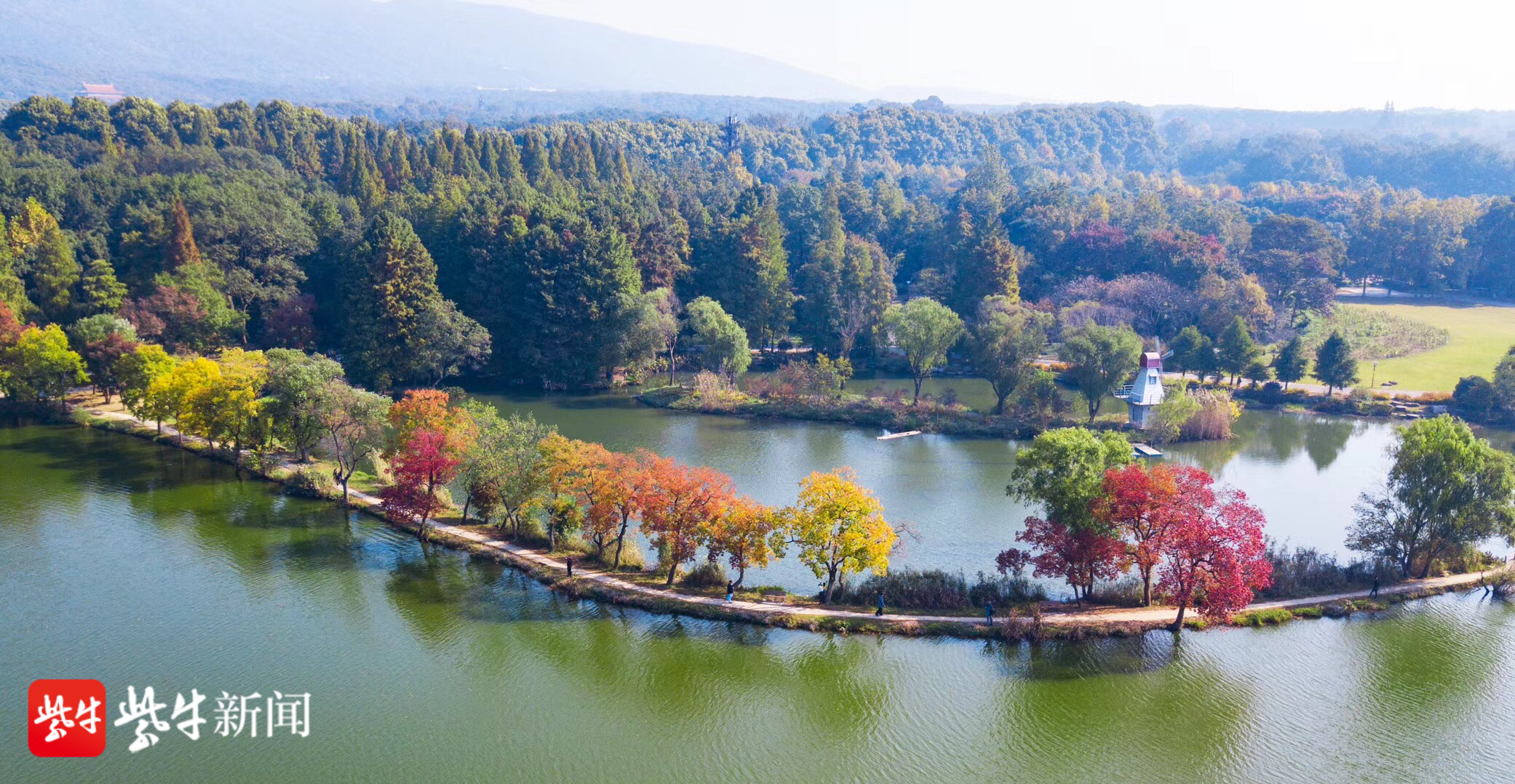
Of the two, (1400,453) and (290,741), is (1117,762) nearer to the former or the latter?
(1400,453)

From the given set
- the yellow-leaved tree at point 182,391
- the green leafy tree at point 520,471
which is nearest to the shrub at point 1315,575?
the green leafy tree at point 520,471

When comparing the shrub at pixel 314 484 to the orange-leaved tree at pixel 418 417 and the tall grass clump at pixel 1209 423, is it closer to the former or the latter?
the orange-leaved tree at pixel 418 417

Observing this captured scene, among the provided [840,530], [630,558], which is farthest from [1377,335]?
[630,558]

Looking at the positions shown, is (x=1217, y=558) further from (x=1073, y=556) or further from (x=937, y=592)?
(x=937, y=592)

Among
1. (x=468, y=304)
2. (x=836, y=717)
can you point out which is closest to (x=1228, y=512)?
(x=836, y=717)

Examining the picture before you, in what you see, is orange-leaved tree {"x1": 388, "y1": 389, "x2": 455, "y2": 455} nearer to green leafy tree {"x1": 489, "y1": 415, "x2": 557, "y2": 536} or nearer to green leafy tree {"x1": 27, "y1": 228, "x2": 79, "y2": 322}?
green leafy tree {"x1": 489, "y1": 415, "x2": 557, "y2": 536}

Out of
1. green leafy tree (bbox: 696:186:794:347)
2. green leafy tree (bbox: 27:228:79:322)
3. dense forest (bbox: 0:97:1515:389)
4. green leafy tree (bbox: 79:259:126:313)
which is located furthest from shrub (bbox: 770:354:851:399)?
green leafy tree (bbox: 27:228:79:322)
